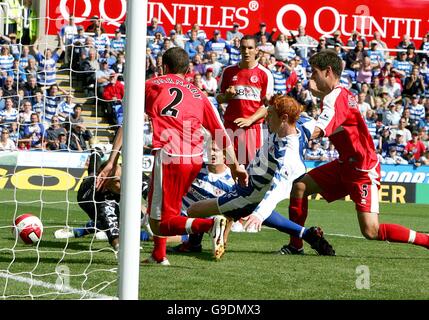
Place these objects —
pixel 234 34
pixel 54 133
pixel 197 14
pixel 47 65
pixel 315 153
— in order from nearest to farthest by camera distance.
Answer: pixel 47 65 < pixel 54 133 < pixel 315 153 < pixel 234 34 < pixel 197 14

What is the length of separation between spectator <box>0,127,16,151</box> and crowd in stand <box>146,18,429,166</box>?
296 inches

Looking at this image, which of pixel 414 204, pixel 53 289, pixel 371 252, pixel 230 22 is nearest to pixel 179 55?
pixel 53 289

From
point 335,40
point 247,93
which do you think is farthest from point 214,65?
point 247,93

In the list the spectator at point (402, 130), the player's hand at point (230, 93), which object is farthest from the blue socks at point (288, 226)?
the spectator at point (402, 130)

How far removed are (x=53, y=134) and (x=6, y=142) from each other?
66.3 inches

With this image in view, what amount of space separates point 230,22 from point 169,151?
20.2 metres

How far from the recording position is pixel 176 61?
29.5ft

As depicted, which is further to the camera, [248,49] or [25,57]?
[248,49]

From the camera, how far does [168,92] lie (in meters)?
8.90

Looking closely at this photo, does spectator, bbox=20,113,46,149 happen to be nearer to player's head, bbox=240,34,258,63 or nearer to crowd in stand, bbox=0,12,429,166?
player's head, bbox=240,34,258,63

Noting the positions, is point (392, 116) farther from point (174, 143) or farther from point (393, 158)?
point (174, 143)

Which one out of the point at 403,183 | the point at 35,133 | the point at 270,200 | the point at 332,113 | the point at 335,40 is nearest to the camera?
the point at 270,200

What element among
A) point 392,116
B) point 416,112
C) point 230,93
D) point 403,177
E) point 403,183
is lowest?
point 403,183
